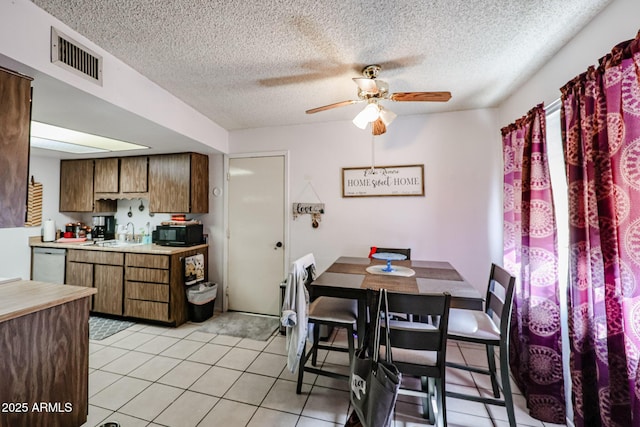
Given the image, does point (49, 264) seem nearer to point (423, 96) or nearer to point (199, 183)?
point (199, 183)

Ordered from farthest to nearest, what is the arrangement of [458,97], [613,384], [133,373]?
[458,97] < [133,373] < [613,384]

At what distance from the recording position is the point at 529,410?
180 centimetres

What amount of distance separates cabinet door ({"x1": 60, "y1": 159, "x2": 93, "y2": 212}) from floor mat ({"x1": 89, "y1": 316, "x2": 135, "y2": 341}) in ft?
5.09

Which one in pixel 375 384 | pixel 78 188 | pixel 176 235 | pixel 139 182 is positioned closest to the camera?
pixel 375 384

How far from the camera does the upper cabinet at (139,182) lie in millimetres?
3398

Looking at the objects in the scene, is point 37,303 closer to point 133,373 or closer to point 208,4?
point 133,373

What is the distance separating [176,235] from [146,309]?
0.88 m

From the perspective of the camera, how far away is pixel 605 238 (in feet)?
4.22

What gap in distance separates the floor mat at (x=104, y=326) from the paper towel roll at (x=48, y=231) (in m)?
1.32

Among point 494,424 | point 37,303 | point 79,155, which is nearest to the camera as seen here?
point 37,303

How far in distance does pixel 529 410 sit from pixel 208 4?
123 inches

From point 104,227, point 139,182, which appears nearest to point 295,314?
point 139,182

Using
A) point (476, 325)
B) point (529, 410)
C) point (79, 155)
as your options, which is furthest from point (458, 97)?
point (79, 155)

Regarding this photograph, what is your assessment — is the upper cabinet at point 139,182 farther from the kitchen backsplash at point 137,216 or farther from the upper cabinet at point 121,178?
the kitchen backsplash at point 137,216
